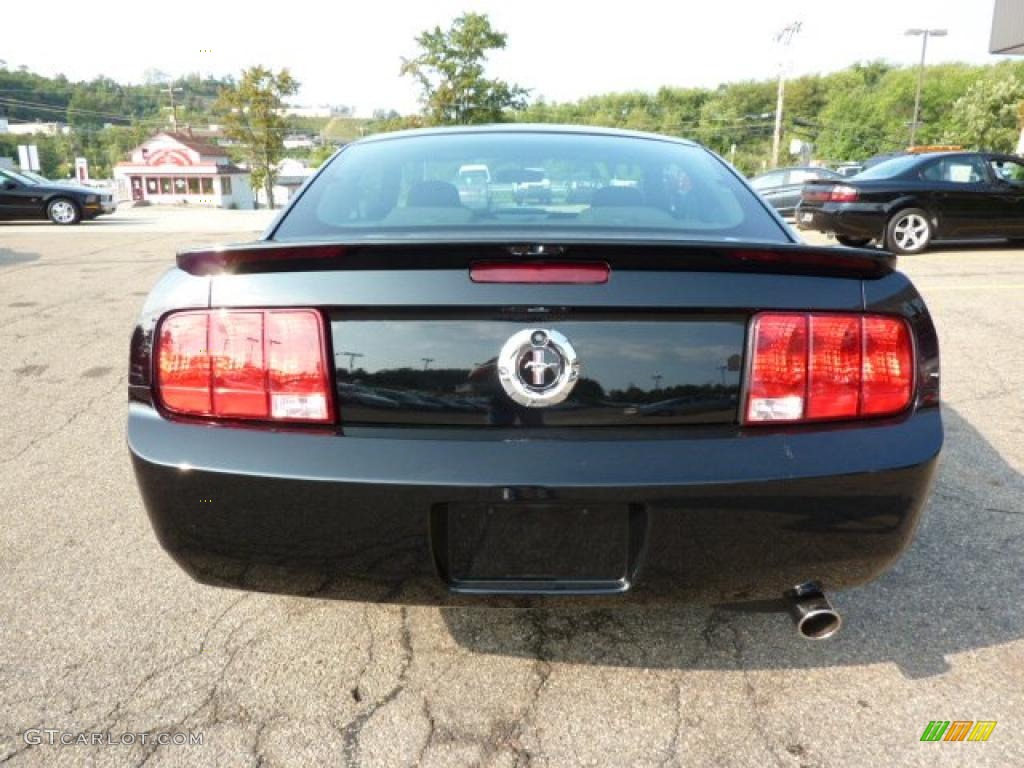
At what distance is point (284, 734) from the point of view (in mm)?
1753

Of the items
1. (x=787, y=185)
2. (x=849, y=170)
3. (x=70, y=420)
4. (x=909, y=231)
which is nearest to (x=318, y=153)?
(x=849, y=170)

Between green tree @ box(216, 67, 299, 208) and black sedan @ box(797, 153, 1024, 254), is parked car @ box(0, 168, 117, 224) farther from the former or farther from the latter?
green tree @ box(216, 67, 299, 208)

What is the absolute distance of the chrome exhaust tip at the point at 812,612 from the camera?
5.53 ft

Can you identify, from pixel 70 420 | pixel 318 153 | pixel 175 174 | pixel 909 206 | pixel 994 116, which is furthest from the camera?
pixel 318 153

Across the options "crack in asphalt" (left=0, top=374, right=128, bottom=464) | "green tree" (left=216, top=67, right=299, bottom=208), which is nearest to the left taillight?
"crack in asphalt" (left=0, top=374, right=128, bottom=464)

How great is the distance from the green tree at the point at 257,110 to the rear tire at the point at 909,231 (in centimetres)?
4498

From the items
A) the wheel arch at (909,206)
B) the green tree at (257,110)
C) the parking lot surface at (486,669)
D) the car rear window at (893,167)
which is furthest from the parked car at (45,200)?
the green tree at (257,110)

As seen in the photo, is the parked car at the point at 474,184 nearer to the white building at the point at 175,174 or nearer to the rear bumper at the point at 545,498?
the rear bumper at the point at 545,498

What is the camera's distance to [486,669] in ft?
6.49

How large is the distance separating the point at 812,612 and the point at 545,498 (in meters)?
0.69

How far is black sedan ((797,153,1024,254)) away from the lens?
1028cm

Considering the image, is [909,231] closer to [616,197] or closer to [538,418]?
[616,197]

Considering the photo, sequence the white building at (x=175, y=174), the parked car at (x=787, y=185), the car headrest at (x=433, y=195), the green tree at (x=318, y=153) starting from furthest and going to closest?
the green tree at (x=318, y=153) < the white building at (x=175, y=174) < the parked car at (x=787, y=185) < the car headrest at (x=433, y=195)

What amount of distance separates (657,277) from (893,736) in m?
1.22
